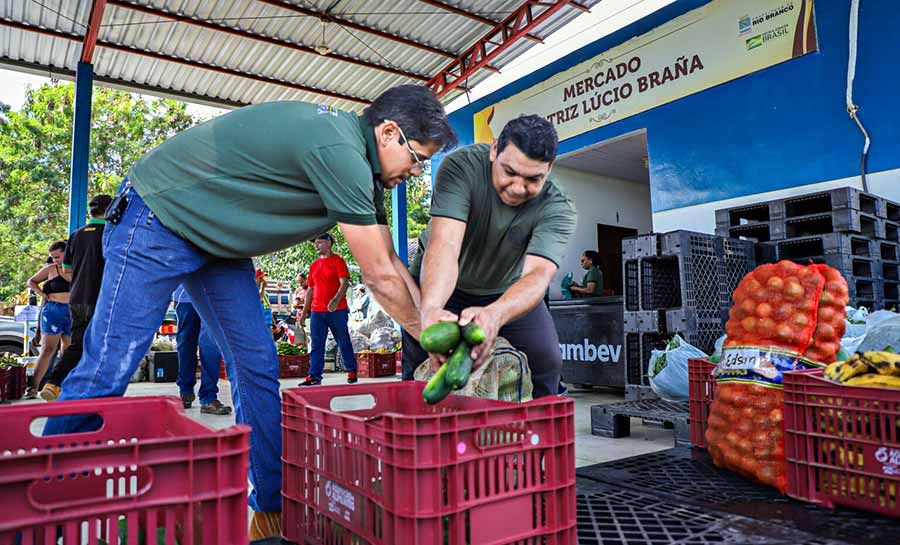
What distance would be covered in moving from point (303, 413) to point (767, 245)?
4.32 metres

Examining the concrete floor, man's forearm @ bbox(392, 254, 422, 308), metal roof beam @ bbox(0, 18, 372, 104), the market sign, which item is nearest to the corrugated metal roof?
metal roof beam @ bbox(0, 18, 372, 104)

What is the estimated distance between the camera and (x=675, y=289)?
4.60m

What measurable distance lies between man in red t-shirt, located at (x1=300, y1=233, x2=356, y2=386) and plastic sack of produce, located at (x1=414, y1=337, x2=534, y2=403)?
488 centimetres

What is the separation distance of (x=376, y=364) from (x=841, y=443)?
7624mm

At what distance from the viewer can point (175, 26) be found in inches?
341

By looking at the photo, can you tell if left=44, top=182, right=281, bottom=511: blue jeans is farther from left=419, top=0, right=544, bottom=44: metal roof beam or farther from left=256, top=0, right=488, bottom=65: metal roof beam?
left=419, top=0, right=544, bottom=44: metal roof beam

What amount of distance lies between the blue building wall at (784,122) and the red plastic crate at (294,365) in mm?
5509

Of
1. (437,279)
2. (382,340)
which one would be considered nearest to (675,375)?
(437,279)

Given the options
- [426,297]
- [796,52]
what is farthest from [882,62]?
[426,297]

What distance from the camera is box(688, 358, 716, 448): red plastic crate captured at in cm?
312

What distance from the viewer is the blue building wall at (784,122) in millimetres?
6086

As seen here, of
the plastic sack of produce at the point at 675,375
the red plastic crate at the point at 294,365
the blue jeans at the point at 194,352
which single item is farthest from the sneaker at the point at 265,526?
the red plastic crate at the point at 294,365

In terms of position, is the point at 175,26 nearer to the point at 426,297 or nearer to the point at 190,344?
the point at 190,344

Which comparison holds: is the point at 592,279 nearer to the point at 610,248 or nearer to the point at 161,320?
the point at 610,248
